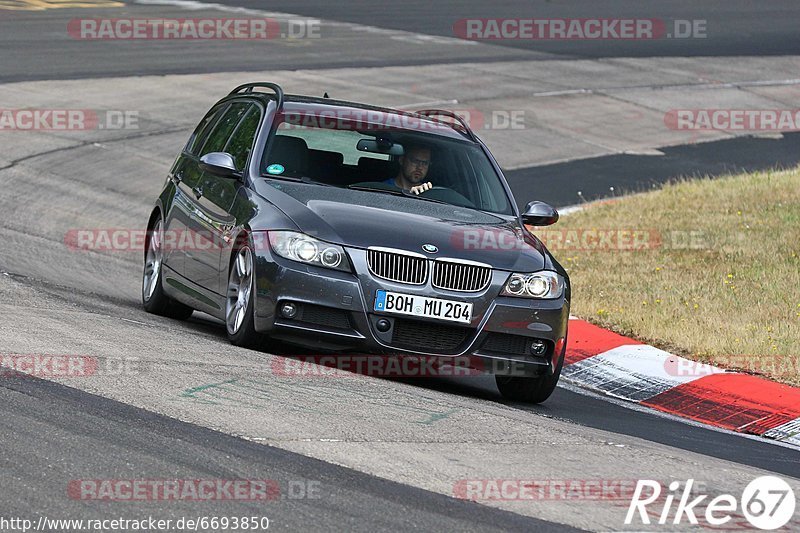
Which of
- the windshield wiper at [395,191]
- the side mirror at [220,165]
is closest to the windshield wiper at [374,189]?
the windshield wiper at [395,191]

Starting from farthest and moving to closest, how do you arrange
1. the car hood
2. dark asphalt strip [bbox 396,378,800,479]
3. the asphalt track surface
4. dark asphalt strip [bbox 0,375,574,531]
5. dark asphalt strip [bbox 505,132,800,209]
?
1. dark asphalt strip [bbox 505,132,800,209]
2. the car hood
3. dark asphalt strip [bbox 396,378,800,479]
4. the asphalt track surface
5. dark asphalt strip [bbox 0,375,574,531]

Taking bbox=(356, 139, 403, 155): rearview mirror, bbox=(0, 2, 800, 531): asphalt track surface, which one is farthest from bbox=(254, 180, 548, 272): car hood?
bbox=(0, 2, 800, 531): asphalt track surface

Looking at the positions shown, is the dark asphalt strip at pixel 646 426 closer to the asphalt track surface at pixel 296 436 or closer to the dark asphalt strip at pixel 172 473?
the asphalt track surface at pixel 296 436

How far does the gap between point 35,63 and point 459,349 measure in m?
17.5

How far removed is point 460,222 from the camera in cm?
920

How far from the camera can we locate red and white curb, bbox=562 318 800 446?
9266 mm

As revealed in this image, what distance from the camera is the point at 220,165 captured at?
946 centimetres

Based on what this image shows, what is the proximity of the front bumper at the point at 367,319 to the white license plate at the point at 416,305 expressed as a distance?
0.03 metres

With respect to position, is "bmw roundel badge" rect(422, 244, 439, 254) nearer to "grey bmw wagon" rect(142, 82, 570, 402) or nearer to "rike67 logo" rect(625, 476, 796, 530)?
"grey bmw wagon" rect(142, 82, 570, 402)

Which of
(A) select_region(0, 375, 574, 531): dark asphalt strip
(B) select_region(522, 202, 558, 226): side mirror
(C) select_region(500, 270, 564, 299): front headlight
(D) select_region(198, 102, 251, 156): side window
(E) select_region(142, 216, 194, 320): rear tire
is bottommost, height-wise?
(E) select_region(142, 216, 194, 320): rear tire

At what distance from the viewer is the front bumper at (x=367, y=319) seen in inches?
333

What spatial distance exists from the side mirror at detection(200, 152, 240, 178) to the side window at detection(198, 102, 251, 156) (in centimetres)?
86

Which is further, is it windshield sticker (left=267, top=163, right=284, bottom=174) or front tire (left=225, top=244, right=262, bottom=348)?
windshield sticker (left=267, top=163, right=284, bottom=174)

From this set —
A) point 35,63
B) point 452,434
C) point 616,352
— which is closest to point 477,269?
point 452,434
